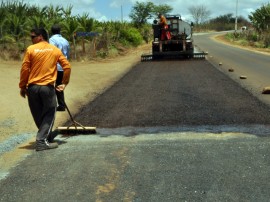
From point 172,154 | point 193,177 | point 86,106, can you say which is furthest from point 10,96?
point 193,177

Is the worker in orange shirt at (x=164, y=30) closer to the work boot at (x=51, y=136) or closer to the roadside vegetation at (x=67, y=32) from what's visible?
the roadside vegetation at (x=67, y=32)

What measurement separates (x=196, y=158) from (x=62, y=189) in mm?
1809

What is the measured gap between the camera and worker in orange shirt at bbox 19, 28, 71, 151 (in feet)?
19.0

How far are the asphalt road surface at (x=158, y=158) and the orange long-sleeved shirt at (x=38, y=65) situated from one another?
107cm

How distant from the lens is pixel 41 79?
5.82 metres

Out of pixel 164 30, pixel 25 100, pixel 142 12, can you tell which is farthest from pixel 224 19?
pixel 25 100

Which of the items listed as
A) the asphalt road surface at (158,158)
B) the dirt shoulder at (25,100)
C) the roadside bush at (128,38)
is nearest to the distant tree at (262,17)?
the roadside bush at (128,38)

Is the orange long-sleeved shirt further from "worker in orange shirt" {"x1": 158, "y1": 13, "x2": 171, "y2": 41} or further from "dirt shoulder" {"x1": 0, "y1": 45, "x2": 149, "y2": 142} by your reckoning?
"worker in orange shirt" {"x1": 158, "y1": 13, "x2": 171, "y2": 41}

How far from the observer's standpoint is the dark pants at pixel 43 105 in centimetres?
581

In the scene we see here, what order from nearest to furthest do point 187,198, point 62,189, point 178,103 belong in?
point 187,198 → point 62,189 → point 178,103

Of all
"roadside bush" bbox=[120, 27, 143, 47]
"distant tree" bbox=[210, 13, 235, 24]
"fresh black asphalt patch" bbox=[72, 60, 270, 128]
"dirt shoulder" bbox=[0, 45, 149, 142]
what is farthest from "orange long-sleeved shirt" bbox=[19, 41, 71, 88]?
"distant tree" bbox=[210, 13, 235, 24]

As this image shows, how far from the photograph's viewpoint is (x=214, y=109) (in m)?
8.31

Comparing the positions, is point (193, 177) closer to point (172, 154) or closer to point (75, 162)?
point (172, 154)

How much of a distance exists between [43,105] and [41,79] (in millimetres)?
401
